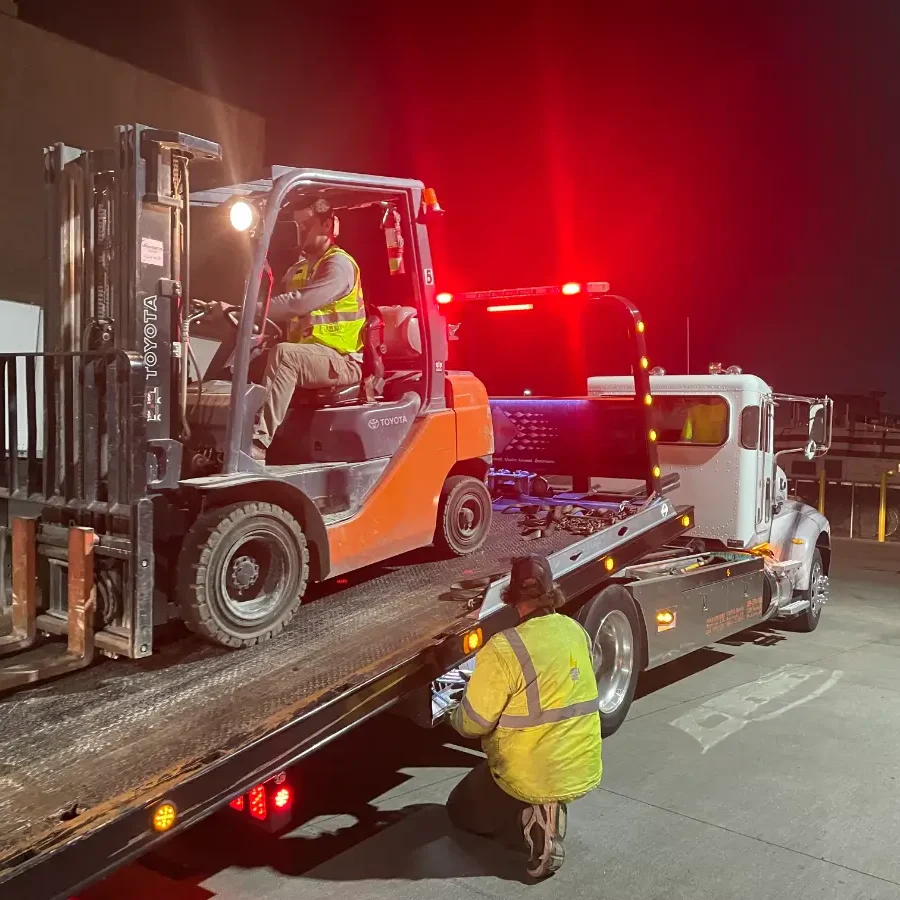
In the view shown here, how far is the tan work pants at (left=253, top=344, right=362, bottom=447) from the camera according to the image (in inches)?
177

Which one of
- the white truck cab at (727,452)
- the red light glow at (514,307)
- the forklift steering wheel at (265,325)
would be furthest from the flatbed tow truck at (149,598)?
the white truck cab at (727,452)

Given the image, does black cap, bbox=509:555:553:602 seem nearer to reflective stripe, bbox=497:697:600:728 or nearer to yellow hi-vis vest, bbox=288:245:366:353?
reflective stripe, bbox=497:697:600:728

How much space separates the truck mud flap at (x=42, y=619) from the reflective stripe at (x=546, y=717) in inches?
73.7

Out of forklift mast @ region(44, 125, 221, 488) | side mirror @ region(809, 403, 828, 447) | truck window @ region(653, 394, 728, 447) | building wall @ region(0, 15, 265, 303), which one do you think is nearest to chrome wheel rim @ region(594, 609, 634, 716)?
truck window @ region(653, 394, 728, 447)

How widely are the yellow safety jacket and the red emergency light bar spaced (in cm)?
187

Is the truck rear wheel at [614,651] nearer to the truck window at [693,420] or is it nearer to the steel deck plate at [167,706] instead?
the steel deck plate at [167,706]

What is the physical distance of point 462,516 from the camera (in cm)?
568

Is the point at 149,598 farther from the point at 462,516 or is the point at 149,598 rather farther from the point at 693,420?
the point at 693,420

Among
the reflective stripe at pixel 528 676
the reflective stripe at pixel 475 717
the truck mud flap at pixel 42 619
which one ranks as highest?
the truck mud flap at pixel 42 619

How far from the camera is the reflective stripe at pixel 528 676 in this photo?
4020mm

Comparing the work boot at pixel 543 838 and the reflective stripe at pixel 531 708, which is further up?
the reflective stripe at pixel 531 708

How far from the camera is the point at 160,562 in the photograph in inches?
155

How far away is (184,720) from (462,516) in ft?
8.53

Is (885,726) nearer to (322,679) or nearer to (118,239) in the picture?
(322,679)
